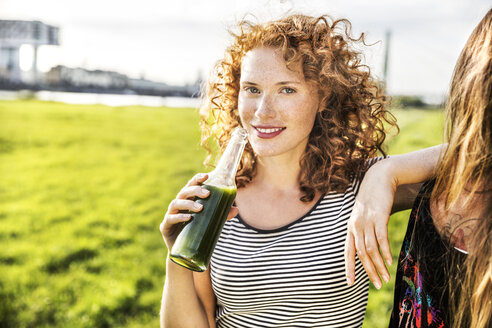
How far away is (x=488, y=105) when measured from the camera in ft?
3.82

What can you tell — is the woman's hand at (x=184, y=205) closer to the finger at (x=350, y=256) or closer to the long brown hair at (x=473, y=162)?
the finger at (x=350, y=256)

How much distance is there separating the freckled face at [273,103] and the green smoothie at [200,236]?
1.24ft

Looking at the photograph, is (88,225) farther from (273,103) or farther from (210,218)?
(210,218)

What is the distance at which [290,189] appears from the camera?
1.98 metres

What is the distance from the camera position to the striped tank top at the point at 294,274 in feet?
5.57

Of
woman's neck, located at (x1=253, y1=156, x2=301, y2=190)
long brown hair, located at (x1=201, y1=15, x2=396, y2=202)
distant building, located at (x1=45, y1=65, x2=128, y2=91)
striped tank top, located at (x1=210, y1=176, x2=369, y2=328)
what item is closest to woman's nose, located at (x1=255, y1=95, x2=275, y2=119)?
long brown hair, located at (x1=201, y1=15, x2=396, y2=202)

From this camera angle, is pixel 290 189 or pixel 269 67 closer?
pixel 269 67

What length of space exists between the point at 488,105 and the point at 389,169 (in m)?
0.48

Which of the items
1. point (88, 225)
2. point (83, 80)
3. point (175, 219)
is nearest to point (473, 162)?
point (175, 219)

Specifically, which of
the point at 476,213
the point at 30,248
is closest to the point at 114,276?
Answer: the point at 30,248

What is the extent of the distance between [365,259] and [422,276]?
0.18 metres

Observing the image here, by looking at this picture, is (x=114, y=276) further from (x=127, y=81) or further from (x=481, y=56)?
(x=127, y=81)

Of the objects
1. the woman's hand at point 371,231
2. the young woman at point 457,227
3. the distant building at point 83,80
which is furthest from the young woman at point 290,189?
the distant building at point 83,80

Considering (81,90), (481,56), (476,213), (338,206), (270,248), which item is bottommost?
(81,90)
